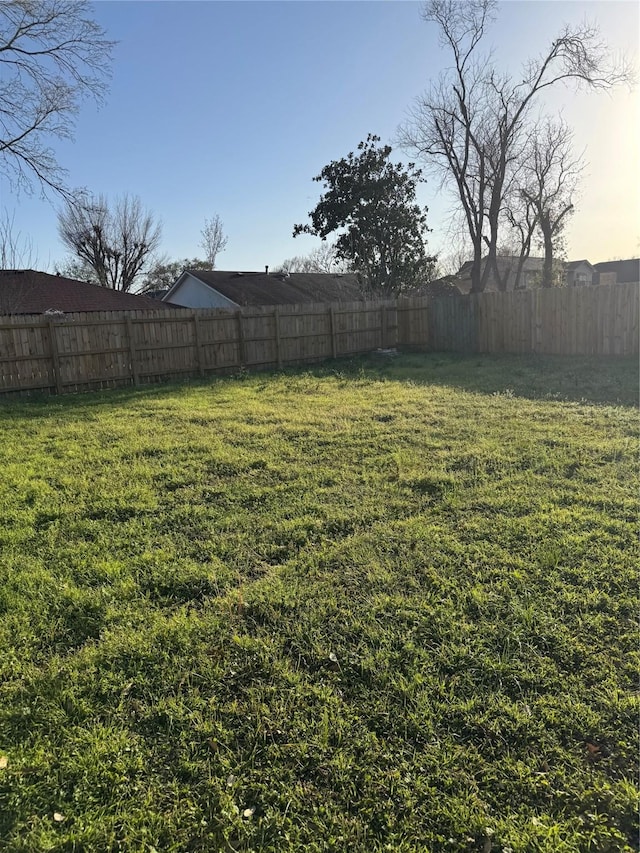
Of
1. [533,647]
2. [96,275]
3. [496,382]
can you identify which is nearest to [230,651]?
[533,647]

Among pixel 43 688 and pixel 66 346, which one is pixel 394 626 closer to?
pixel 43 688

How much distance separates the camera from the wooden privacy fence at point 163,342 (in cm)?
916

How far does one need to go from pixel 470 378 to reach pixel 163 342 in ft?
20.6

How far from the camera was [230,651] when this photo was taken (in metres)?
2.17

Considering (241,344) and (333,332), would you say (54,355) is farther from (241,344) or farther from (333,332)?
(333,332)

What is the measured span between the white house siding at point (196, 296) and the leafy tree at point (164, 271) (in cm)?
841

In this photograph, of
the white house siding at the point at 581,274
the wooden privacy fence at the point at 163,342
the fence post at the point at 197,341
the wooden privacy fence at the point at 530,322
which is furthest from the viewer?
the white house siding at the point at 581,274

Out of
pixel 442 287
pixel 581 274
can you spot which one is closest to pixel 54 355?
pixel 442 287

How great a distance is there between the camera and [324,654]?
2.13 m

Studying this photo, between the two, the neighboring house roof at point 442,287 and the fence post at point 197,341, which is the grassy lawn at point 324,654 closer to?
the fence post at point 197,341

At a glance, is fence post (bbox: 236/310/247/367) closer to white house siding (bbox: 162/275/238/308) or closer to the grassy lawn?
the grassy lawn

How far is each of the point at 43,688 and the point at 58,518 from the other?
1.86 metres

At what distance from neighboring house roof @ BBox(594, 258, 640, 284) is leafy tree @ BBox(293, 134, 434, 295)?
30733 millimetres

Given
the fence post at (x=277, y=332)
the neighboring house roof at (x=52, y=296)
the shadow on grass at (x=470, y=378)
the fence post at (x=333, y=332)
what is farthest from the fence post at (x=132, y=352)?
the neighboring house roof at (x=52, y=296)
